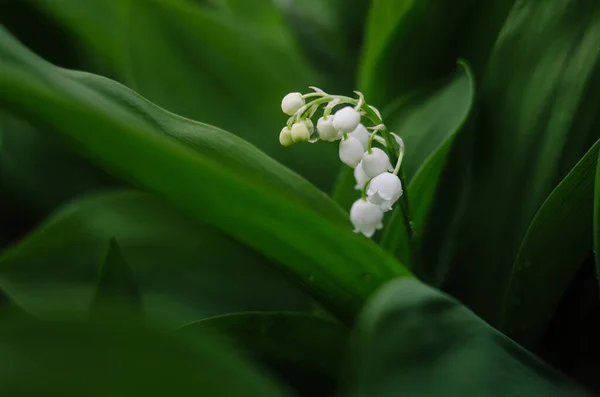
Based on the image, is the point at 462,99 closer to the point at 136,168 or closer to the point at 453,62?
the point at 453,62

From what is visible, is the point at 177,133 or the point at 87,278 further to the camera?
the point at 87,278

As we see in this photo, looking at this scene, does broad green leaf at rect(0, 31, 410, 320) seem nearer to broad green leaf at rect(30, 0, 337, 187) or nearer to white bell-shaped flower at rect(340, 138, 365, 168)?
white bell-shaped flower at rect(340, 138, 365, 168)

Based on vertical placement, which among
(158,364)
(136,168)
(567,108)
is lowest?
(158,364)

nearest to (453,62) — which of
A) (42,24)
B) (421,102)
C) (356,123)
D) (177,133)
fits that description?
(421,102)

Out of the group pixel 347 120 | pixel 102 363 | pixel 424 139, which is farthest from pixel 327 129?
pixel 102 363

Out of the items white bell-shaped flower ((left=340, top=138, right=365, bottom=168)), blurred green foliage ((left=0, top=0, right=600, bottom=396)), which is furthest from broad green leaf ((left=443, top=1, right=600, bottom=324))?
white bell-shaped flower ((left=340, top=138, right=365, bottom=168))

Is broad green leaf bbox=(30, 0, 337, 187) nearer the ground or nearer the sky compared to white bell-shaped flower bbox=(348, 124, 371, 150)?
nearer the sky

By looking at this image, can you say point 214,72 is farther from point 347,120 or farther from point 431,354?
point 431,354

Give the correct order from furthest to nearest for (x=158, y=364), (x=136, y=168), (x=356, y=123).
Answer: (x=356, y=123) → (x=136, y=168) → (x=158, y=364)
